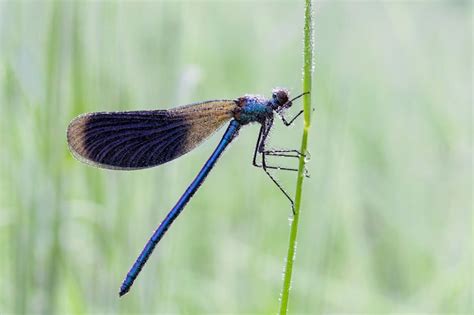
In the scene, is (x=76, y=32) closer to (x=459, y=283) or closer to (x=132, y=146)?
(x=132, y=146)

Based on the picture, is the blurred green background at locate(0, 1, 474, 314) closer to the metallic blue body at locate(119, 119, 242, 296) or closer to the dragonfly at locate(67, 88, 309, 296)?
the dragonfly at locate(67, 88, 309, 296)

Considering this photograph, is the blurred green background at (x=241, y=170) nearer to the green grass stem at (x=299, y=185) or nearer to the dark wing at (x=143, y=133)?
the dark wing at (x=143, y=133)

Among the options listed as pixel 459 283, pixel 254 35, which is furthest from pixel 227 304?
pixel 254 35

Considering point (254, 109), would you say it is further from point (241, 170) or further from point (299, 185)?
point (241, 170)

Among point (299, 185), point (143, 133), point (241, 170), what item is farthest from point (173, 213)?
point (241, 170)

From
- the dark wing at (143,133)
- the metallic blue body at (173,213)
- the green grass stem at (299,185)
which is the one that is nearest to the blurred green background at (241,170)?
the dark wing at (143,133)

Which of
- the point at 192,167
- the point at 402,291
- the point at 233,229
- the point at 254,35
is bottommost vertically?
the point at 402,291
